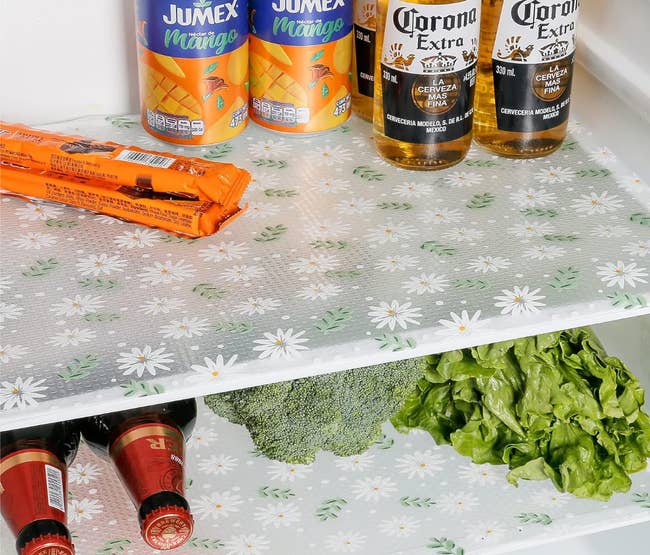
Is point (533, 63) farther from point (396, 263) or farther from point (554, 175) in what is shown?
point (396, 263)

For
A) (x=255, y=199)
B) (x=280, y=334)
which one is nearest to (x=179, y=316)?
(x=280, y=334)

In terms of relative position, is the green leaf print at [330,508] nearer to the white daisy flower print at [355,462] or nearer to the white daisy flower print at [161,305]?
the white daisy flower print at [355,462]

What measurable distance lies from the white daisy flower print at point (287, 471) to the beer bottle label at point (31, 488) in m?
0.26

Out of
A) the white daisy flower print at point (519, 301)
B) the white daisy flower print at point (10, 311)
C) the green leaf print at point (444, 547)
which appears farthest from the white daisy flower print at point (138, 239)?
the green leaf print at point (444, 547)

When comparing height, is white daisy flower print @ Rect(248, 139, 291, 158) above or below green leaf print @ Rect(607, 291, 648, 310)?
above

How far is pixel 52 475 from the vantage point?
0.91 m

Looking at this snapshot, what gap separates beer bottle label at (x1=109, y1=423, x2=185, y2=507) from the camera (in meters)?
0.89

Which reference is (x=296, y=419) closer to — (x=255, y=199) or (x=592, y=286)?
(x=255, y=199)

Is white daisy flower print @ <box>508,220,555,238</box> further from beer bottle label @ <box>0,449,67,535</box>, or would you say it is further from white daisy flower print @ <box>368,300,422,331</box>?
beer bottle label @ <box>0,449,67,535</box>

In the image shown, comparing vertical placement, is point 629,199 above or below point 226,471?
above

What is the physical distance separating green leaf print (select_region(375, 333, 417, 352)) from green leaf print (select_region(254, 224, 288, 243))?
0.57 feet

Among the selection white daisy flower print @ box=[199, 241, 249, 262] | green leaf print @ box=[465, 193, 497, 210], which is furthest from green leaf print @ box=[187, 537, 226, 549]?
green leaf print @ box=[465, 193, 497, 210]

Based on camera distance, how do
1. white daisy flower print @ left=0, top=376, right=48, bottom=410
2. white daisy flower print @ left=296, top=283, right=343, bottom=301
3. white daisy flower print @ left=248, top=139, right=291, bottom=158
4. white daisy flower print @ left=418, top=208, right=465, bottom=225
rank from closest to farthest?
white daisy flower print @ left=0, top=376, right=48, bottom=410 → white daisy flower print @ left=296, top=283, right=343, bottom=301 → white daisy flower print @ left=418, top=208, right=465, bottom=225 → white daisy flower print @ left=248, top=139, right=291, bottom=158

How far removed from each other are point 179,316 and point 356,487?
0.37 meters
